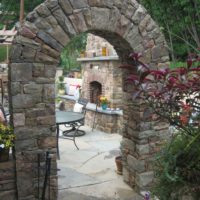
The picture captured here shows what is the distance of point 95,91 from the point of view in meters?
9.77

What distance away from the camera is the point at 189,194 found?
6.30 ft

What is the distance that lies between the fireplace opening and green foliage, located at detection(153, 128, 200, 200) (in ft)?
24.5

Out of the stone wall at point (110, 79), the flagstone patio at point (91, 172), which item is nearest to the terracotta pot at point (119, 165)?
the flagstone patio at point (91, 172)

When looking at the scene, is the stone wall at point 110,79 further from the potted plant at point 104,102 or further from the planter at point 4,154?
the planter at point 4,154

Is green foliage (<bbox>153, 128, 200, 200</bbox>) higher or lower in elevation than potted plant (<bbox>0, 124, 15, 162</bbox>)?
higher

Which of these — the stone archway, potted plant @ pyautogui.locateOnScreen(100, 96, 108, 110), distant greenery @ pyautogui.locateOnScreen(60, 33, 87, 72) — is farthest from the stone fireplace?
distant greenery @ pyautogui.locateOnScreen(60, 33, 87, 72)

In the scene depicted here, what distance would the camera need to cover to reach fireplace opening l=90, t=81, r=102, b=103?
9.70m

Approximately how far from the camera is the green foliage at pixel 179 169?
197 centimetres

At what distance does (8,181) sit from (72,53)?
48.6 feet

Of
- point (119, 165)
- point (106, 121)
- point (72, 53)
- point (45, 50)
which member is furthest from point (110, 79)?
point (72, 53)

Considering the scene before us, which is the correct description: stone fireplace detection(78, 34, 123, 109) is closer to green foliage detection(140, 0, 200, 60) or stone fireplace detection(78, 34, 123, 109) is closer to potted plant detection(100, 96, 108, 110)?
potted plant detection(100, 96, 108, 110)

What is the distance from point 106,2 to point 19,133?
1.91 metres

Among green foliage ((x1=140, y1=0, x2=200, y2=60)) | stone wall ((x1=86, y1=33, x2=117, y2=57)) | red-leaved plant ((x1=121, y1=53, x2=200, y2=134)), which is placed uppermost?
green foliage ((x1=140, y1=0, x2=200, y2=60))

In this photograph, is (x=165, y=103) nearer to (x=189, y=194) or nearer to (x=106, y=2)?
(x=189, y=194)
